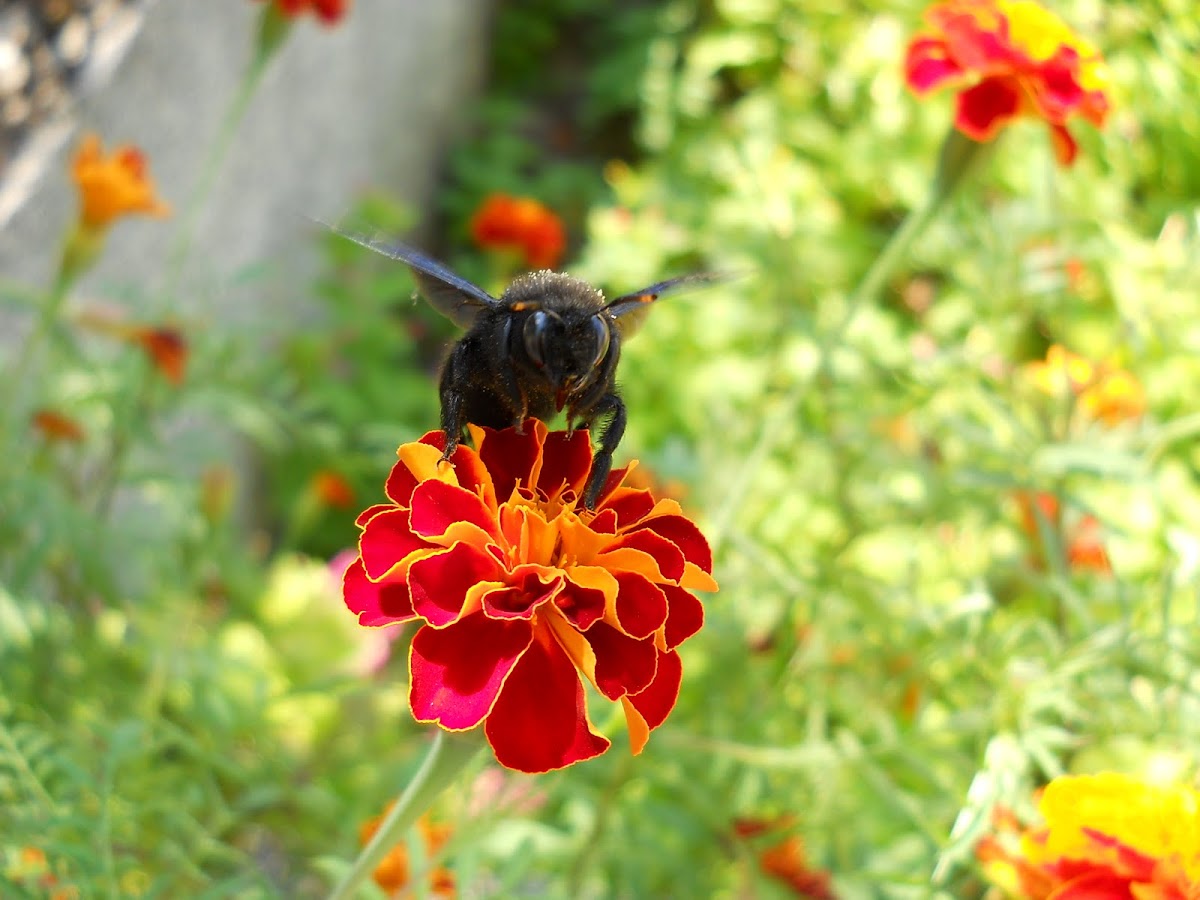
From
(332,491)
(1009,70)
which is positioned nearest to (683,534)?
(1009,70)

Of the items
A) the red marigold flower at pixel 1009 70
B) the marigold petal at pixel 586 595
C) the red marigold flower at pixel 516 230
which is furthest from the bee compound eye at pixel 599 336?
the red marigold flower at pixel 516 230

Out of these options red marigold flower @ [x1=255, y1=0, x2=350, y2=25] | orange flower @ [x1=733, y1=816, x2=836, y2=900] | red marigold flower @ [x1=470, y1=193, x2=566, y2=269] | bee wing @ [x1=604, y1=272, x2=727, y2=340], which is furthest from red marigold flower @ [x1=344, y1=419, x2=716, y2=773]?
red marigold flower @ [x1=470, y1=193, x2=566, y2=269]

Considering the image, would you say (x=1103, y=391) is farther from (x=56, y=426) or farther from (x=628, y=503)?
(x=56, y=426)

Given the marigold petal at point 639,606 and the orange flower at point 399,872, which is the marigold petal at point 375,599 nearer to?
the marigold petal at point 639,606

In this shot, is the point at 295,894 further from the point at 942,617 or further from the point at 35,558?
the point at 942,617

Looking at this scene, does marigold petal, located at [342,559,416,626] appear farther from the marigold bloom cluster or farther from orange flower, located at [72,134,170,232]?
orange flower, located at [72,134,170,232]

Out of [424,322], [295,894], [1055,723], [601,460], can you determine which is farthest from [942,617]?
[424,322]
